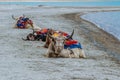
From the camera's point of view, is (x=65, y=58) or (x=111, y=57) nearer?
(x=65, y=58)

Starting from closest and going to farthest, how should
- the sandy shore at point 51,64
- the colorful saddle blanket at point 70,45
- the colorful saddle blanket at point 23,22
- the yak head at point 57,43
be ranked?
1. the sandy shore at point 51,64
2. the yak head at point 57,43
3. the colorful saddle blanket at point 70,45
4. the colorful saddle blanket at point 23,22

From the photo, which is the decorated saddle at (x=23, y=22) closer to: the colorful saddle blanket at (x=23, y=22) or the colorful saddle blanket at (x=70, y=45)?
the colorful saddle blanket at (x=23, y=22)

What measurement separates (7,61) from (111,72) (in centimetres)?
421

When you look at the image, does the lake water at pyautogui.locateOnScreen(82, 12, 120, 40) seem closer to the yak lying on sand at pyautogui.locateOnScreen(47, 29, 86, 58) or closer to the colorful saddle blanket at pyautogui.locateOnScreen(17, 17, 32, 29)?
the colorful saddle blanket at pyautogui.locateOnScreen(17, 17, 32, 29)

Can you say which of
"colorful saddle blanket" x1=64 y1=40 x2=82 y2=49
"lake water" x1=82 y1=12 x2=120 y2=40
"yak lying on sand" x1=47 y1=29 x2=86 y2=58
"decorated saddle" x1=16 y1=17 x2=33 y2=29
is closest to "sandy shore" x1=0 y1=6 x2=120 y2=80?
"yak lying on sand" x1=47 y1=29 x2=86 y2=58

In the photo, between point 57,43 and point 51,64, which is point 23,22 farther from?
point 51,64

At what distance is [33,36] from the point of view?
88.3 feet

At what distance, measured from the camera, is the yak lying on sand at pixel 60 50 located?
19984mm

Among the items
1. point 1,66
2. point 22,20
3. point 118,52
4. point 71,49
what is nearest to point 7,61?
point 1,66

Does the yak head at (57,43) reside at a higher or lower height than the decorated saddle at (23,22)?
higher

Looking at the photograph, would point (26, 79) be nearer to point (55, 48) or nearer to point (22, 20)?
point (55, 48)

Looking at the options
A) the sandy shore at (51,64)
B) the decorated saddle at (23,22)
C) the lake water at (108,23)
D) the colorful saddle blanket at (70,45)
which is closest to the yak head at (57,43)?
the colorful saddle blanket at (70,45)

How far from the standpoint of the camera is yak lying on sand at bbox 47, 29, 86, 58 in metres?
20.0

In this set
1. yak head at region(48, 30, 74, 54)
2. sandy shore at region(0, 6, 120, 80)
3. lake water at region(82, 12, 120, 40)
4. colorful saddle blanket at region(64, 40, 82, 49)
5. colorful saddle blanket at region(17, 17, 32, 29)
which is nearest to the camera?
sandy shore at region(0, 6, 120, 80)
